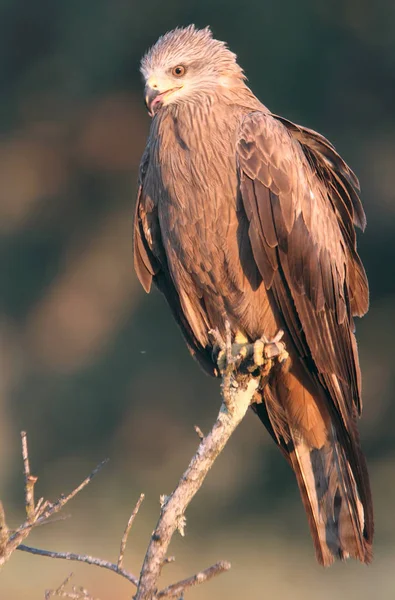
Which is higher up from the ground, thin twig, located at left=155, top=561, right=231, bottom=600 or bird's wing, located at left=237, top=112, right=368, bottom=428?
bird's wing, located at left=237, top=112, right=368, bottom=428

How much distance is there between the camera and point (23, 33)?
604 inches

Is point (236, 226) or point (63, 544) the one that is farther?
point (63, 544)

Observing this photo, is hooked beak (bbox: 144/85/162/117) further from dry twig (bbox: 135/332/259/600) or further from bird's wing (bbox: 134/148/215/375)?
dry twig (bbox: 135/332/259/600)

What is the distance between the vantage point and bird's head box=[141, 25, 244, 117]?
5.20 metres

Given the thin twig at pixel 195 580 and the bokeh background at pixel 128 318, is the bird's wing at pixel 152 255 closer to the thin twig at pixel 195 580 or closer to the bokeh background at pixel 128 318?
the thin twig at pixel 195 580

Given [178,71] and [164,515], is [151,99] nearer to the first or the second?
[178,71]

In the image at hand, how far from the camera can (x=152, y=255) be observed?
5449 millimetres

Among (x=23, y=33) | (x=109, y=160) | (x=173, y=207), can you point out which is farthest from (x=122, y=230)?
(x=173, y=207)

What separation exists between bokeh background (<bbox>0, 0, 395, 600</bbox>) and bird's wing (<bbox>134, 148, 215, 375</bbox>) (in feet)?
18.4

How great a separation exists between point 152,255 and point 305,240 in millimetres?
830

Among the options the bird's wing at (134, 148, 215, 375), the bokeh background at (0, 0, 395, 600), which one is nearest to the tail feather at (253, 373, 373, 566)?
the bird's wing at (134, 148, 215, 375)

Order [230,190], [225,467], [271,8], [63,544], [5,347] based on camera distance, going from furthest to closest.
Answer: [5,347]
[271,8]
[225,467]
[63,544]
[230,190]

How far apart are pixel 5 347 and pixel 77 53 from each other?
420 centimetres

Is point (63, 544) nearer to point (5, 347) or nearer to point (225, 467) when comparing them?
point (225, 467)
